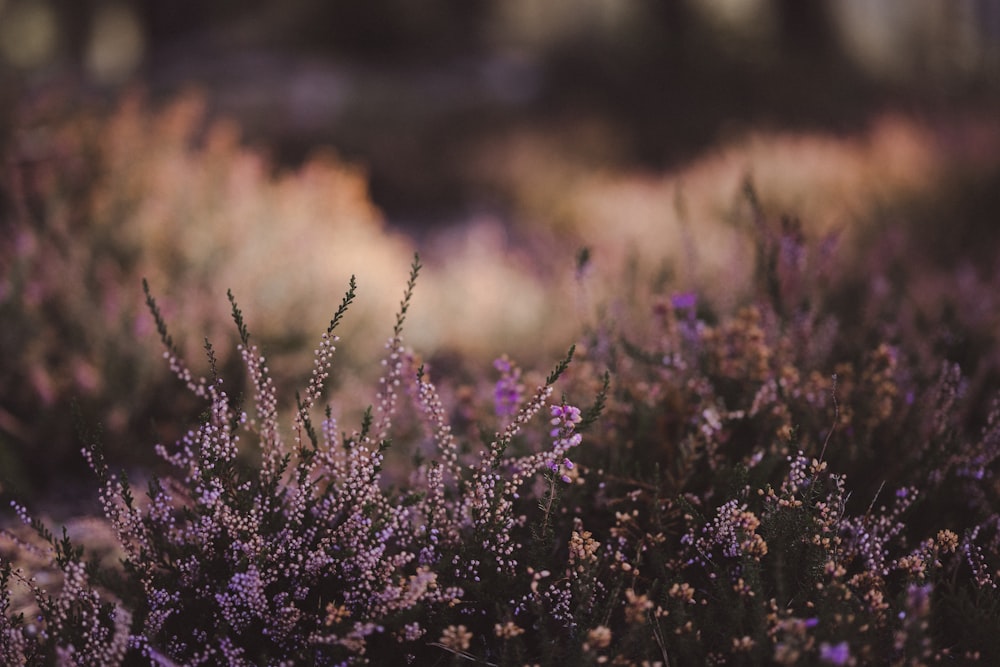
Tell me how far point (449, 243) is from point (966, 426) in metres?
5.48

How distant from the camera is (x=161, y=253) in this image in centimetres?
421

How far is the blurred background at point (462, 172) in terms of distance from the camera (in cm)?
358

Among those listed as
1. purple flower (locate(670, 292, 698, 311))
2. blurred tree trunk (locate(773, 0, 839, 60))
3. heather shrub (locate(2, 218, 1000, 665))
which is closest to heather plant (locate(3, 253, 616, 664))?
heather shrub (locate(2, 218, 1000, 665))

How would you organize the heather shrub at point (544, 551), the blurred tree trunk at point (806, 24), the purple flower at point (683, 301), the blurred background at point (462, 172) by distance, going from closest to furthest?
the heather shrub at point (544, 551), the purple flower at point (683, 301), the blurred background at point (462, 172), the blurred tree trunk at point (806, 24)

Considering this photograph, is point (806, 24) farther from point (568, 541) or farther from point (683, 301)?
point (568, 541)

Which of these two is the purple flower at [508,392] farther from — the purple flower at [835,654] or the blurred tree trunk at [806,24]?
the blurred tree trunk at [806,24]

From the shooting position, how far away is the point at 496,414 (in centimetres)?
272

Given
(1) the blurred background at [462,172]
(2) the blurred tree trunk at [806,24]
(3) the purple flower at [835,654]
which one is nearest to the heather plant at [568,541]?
(3) the purple flower at [835,654]

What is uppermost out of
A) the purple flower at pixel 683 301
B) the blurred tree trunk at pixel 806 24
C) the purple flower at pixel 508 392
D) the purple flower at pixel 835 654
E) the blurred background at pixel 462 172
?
the blurred tree trunk at pixel 806 24


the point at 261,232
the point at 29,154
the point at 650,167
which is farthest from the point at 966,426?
the point at 650,167

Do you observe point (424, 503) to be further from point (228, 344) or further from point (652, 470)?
point (228, 344)

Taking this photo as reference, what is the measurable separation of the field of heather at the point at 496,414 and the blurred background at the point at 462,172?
3 cm

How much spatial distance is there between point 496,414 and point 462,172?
8.41m

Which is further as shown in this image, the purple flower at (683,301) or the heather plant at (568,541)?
the purple flower at (683,301)
